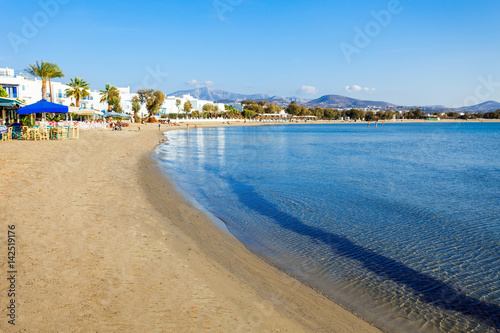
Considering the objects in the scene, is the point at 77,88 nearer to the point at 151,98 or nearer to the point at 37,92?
the point at 37,92

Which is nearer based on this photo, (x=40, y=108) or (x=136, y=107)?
(x=40, y=108)

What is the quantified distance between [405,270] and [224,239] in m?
3.72

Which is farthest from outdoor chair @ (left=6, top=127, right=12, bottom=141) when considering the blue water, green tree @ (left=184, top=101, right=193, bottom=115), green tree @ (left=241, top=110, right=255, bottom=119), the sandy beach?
green tree @ (left=241, top=110, right=255, bottom=119)

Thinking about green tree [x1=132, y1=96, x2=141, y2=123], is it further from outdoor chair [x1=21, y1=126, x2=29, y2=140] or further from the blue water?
the blue water

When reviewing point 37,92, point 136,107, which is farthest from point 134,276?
point 136,107

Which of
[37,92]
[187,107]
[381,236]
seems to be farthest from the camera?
[187,107]

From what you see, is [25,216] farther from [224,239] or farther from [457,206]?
[457,206]

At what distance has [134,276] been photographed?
16.1 feet

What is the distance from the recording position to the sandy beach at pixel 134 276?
3857 mm

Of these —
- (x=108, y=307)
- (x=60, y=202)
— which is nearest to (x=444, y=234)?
(x=108, y=307)

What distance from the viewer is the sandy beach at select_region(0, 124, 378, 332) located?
386 cm

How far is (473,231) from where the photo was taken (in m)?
9.12

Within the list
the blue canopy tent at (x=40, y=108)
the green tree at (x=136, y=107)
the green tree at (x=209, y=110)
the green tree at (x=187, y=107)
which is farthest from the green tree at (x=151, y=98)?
the blue canopy tent at (x=40, y=108)

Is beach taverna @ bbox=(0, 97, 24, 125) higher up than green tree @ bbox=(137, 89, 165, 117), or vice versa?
green tree @ bbox=(137, 89, 165, 117)
